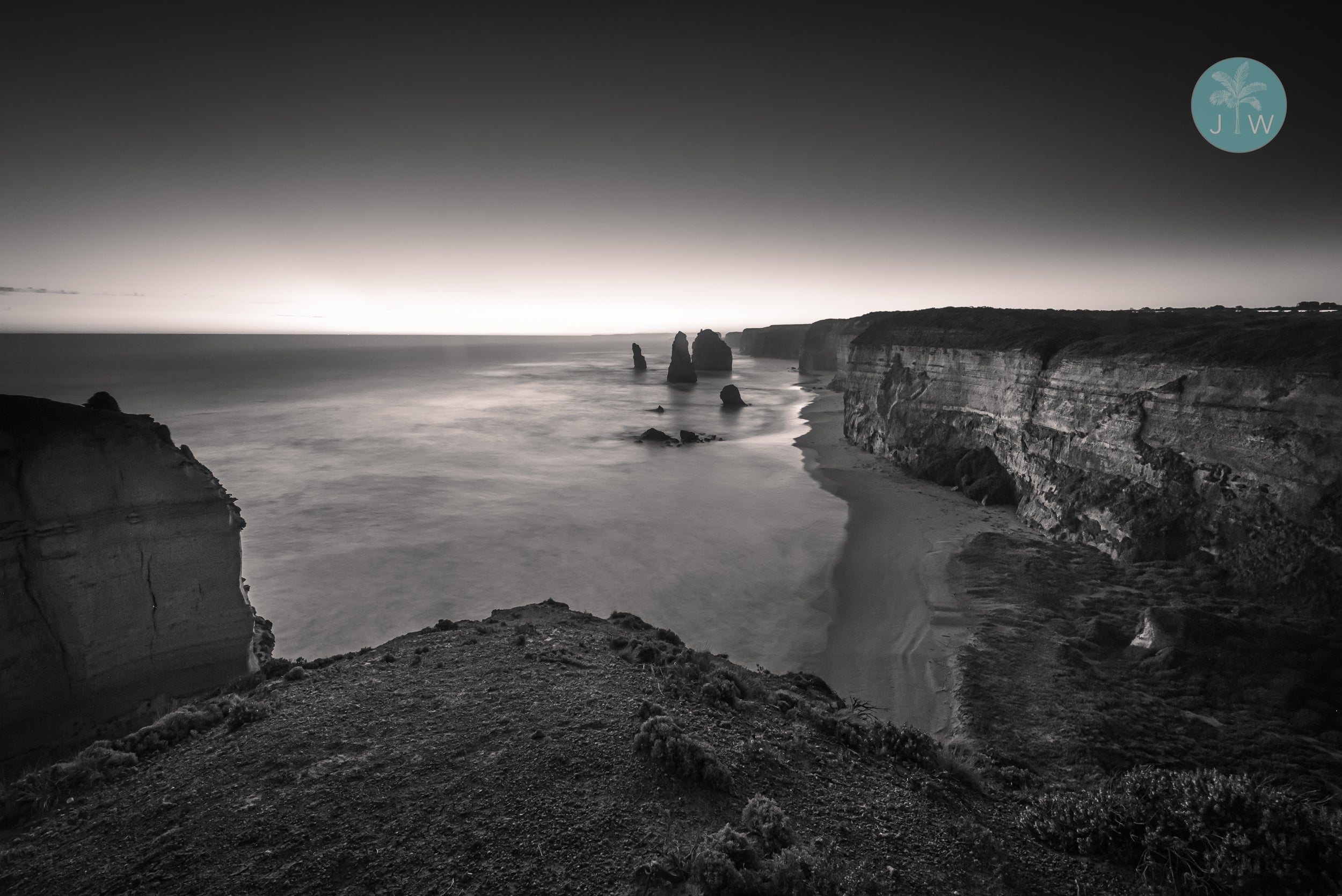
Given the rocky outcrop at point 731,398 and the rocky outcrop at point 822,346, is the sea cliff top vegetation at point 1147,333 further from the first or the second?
the rocky outcrop at point 822,346

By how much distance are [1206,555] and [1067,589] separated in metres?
3.36

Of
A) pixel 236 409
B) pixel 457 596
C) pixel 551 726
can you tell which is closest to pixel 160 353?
pixel 236 409

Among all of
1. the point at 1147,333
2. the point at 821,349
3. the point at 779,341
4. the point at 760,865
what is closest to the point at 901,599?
the point at 760,865

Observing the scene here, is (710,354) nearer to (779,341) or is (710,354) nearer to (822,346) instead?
(822,346)

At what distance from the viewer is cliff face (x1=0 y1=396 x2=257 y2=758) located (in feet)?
25.1

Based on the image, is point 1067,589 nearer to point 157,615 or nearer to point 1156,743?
point 1156,743

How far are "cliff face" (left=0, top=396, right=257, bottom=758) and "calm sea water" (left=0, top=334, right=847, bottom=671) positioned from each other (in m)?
4.77

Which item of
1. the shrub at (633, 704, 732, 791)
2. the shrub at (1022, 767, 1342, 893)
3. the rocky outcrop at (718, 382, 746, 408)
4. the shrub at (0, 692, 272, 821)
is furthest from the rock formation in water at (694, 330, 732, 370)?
the shrub at (1022, 767, 1342, 893)

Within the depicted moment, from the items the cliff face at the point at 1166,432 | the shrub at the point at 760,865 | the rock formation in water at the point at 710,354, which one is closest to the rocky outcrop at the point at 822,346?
the rock formation in water at the point at 710,354

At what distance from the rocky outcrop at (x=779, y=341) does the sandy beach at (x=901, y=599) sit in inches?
4271

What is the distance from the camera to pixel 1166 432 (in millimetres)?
15445

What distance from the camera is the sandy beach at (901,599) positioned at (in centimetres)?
1118

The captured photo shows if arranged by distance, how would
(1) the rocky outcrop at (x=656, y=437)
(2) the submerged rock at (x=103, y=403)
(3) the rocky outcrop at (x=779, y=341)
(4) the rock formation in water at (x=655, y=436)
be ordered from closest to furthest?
(2) the submerged rock at (x=103, y=403), (1) the rocky outcrop at (x=656, y=437), (4) the rock formation in water at (x=655, y=436), (3) the rocky outcrop at (x=779, y=341)

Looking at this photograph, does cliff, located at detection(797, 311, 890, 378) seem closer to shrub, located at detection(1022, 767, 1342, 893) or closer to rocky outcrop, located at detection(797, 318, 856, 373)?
rocky outcrop, located at detection(797, 318, 856, 373)
